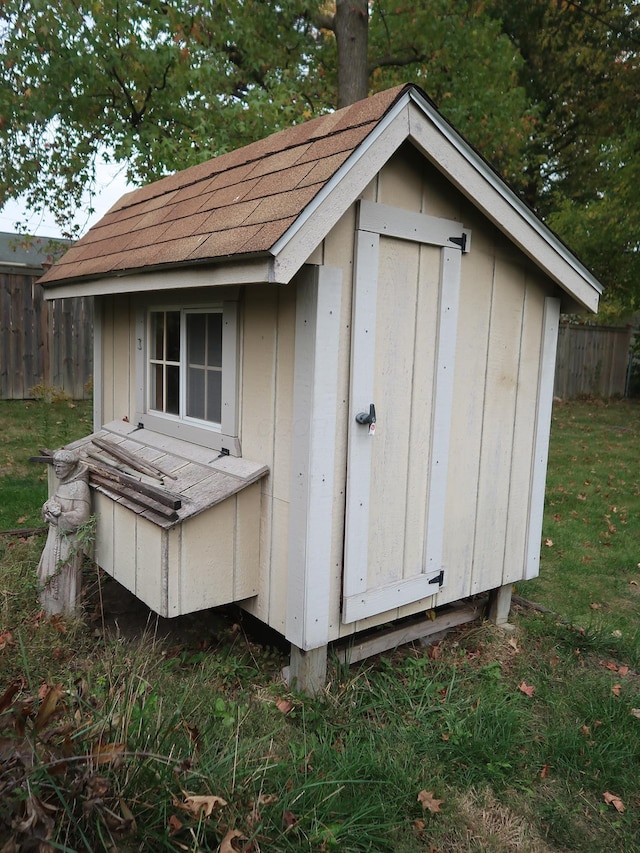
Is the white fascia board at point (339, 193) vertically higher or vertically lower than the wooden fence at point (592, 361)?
higher

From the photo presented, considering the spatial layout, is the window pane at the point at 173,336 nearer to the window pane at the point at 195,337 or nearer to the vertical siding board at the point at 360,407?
the window pane at the point at 195,337

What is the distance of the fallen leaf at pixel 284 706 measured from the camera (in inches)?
123

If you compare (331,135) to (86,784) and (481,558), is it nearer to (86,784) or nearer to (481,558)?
→ (481,558)

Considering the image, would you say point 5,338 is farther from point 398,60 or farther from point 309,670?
point 309,670

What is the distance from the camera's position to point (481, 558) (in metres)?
3.98

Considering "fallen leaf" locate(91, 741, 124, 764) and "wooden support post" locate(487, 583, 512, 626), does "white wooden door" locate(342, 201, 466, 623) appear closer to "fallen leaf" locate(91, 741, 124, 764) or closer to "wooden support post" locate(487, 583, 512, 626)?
"wooden support post" locate(487, 583, 512, 626)

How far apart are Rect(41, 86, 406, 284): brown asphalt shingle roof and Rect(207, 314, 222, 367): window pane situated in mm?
487

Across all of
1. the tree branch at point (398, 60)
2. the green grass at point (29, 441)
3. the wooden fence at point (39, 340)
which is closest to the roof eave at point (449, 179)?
the green grass at point (29, 441)

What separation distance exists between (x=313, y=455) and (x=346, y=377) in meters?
0.41

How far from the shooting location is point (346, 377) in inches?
123

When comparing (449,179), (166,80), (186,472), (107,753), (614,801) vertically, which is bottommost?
(614,801)

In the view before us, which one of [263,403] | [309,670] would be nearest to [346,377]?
[263,403]

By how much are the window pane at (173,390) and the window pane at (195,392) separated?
19cm

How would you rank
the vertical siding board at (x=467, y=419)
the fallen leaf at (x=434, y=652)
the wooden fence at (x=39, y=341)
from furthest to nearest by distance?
the wooden fence at (x=39, y=341)
the fallen leaf at (x=434, y=652)
the vertical siding board at (x=467, y=419)
